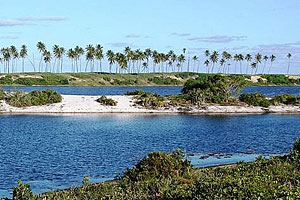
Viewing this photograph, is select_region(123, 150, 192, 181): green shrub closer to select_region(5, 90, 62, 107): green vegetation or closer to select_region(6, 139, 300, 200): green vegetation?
select_region(6, 139, 300, 200): green vegetation

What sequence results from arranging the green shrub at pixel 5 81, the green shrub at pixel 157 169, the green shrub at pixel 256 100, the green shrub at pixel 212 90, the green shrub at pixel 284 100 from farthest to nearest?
the green shrub at pixel 5 81
the green shrub at pixel 284 100
the green shrub at pixel 256 100
the green shrub at pixel 212 90
the green shrub at pixel 157 169

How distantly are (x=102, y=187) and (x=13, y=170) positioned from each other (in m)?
18.6

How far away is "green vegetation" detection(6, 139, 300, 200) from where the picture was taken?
56.5 feet

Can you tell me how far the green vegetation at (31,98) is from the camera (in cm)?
10369

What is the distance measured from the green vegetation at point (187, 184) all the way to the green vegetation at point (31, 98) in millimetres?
75454

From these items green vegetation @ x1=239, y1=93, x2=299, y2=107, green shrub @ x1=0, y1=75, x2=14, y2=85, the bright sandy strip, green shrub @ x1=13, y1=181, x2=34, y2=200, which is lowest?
green shrub @ x1=0, y1=75, x2=14, y2=85

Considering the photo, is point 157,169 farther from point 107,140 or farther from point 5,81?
point 5,81

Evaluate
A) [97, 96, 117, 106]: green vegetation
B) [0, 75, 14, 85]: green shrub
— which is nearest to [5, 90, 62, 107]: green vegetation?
[97, 96, 117, 106]: green vegetation

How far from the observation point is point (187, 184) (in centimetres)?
2481

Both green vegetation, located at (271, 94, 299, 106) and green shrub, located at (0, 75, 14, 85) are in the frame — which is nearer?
green vegetation, located at (271, 94, 299, 106)

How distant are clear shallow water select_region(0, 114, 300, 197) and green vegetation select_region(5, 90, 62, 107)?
10324mm

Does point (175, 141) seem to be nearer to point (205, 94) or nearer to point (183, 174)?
point (183, 174)

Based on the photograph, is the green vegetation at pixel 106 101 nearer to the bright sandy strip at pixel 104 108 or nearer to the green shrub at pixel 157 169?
the bright sandy strip at pixel 104 108

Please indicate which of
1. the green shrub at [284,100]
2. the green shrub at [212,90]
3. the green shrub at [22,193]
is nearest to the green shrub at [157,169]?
the green shrub at [22,193]
